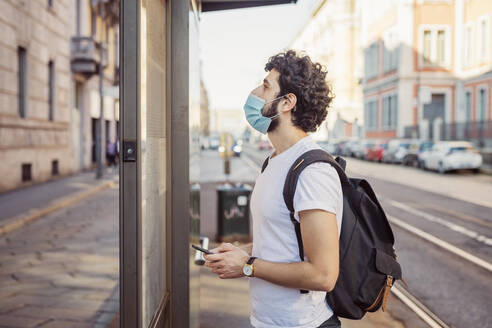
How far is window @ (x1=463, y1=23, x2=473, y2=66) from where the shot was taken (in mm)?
40003

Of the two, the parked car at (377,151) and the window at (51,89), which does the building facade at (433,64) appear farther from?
the window at (51,89)

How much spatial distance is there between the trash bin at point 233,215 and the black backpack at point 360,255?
250 inches

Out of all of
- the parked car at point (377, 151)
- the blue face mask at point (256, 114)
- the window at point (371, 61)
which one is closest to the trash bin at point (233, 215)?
the blue face mask at point (256, 114)

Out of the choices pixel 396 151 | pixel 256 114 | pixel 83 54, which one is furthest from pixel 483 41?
pixel 256 114

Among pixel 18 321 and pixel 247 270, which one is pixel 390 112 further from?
pixel 247 270

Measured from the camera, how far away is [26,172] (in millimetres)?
17469

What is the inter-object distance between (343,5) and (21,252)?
64.5m

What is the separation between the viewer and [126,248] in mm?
2412

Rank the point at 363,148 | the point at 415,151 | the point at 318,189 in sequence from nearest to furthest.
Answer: the point at 318,189
the point at 415,151
the point at 363,148

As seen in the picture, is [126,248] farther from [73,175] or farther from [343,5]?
[343,5]

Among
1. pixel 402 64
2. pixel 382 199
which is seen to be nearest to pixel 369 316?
pixel 382 199

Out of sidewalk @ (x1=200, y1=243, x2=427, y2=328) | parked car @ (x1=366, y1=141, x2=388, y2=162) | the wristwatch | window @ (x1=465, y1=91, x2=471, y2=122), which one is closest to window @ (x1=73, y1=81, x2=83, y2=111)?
parked car @ (x1=366, y1=141, x2=388, y2=162)

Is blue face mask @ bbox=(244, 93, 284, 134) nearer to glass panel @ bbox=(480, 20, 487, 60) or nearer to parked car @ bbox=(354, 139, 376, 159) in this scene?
parked car @ bbox=(354, 139, 376, 159)

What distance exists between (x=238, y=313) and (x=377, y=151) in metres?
31.7
